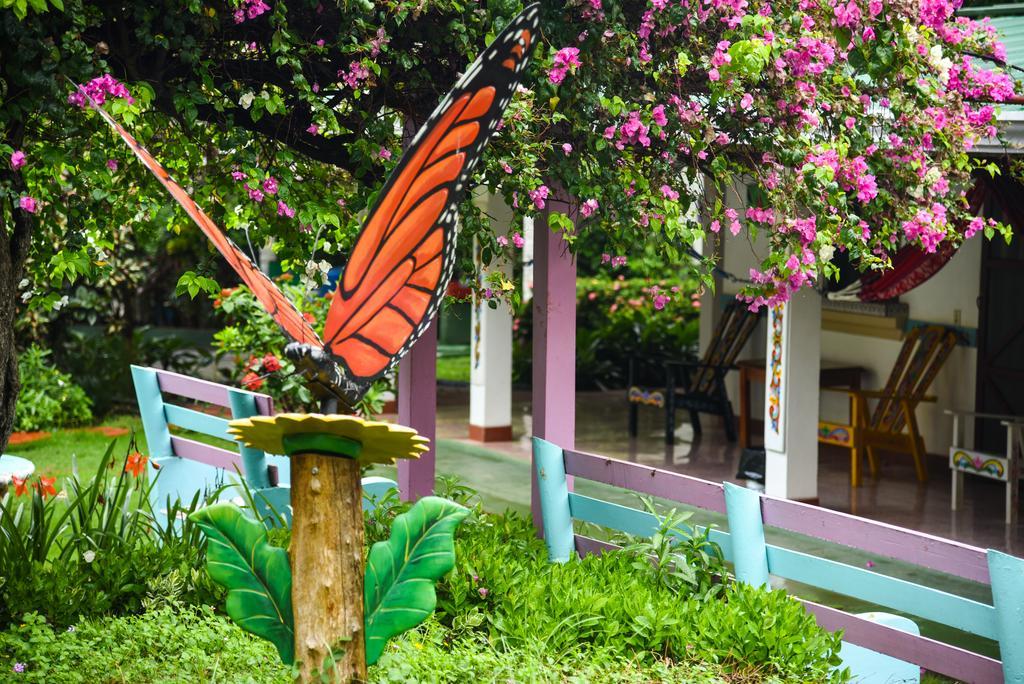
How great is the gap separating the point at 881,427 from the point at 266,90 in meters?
6.64

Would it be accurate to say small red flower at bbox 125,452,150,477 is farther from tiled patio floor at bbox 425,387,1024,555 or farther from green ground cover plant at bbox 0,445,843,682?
tiled patio floor at bbox 425,387,1024,555

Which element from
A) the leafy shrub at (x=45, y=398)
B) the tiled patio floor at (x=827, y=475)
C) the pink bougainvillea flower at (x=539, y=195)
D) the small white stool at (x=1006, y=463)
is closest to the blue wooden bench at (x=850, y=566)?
the pink bougainvillea flower at (x=539, y=195)

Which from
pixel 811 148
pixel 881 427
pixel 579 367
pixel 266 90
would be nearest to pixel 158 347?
pixel 579 367

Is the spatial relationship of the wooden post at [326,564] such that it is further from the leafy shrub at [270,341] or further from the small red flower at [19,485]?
the leafy shrub at [270,341]

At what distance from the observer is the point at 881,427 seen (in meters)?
10.1

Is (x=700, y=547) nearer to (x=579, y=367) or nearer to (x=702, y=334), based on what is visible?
(x=702, y=334)

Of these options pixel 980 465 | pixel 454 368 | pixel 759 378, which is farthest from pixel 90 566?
pixel 454 368

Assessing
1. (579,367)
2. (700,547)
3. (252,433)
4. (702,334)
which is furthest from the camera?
(579,367)

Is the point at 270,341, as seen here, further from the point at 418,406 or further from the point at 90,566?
the point at 90,566

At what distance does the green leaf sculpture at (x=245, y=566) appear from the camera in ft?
11.8

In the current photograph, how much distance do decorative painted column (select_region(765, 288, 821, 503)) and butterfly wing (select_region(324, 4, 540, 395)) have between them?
5588 millimetres

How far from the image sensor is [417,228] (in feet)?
11.8

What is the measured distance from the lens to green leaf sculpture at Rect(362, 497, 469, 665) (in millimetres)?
3652

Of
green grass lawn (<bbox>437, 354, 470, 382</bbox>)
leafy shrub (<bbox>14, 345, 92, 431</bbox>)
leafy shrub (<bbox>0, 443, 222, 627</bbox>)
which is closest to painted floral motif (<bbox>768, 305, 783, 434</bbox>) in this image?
leafy shrub (<bbox>0, 443, 222, 627</bbox>)
